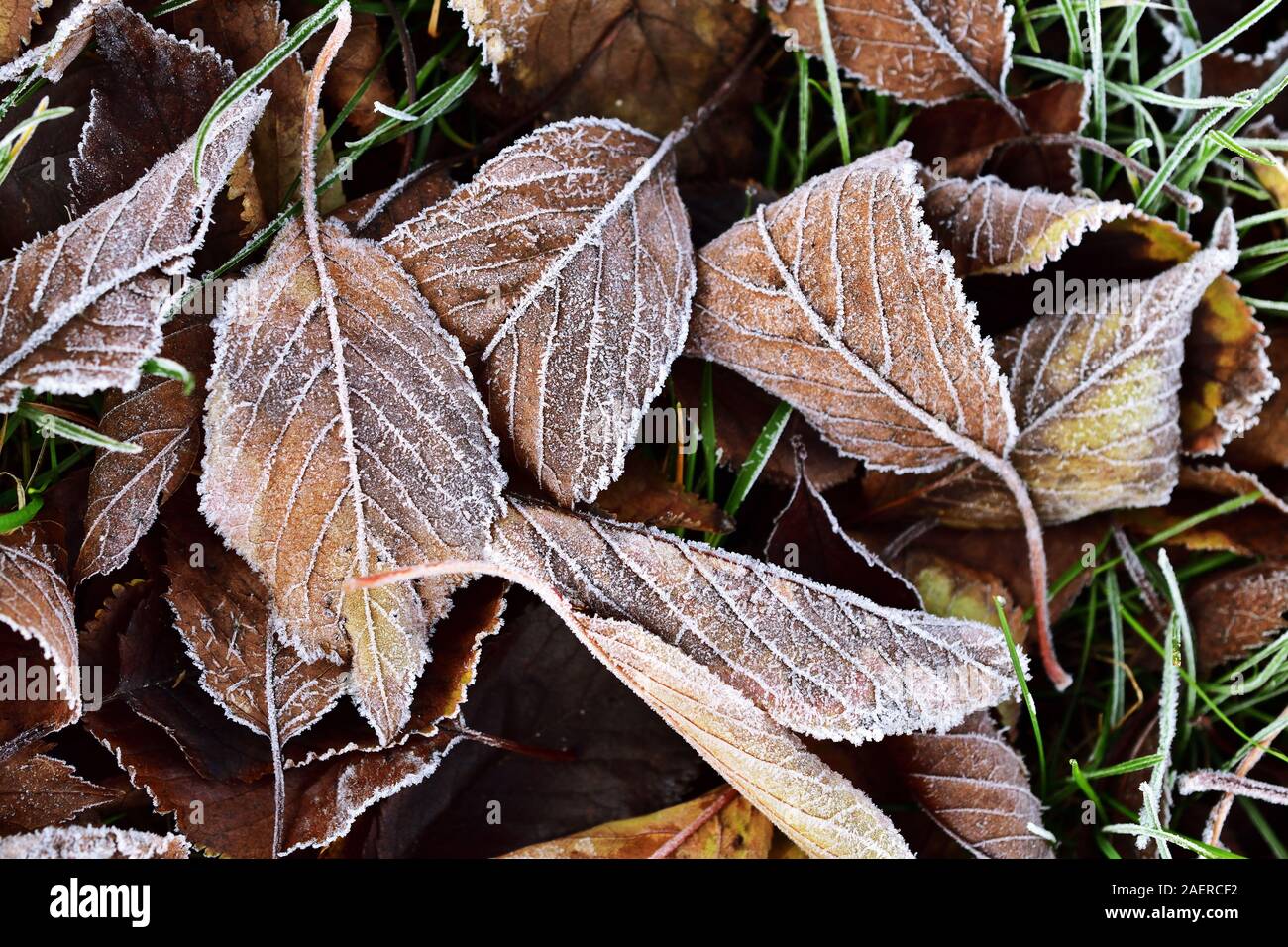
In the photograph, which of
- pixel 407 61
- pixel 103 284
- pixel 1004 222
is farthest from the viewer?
pixel 407 61

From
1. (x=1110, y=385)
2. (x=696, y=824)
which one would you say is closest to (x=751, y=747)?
(x=696, y=824)

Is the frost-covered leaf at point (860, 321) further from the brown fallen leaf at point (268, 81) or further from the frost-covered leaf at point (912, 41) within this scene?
the brown fallen leaf at point (268, 81)

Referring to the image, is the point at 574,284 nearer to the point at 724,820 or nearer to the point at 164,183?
the point at 164,183

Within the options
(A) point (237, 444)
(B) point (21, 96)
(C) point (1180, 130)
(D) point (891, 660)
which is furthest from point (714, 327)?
(B) point (21, 96)

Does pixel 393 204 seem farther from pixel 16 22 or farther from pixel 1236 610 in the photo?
pixel 1236 610

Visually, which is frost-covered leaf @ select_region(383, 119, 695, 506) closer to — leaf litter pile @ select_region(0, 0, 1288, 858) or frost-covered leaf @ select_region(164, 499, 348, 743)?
leaf litter pile @ select_region(0, 0, 1288, 858)

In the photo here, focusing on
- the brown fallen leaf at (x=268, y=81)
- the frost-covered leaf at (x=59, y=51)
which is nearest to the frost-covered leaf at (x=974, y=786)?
the brown fallen leaf at (x=268, y=81)
